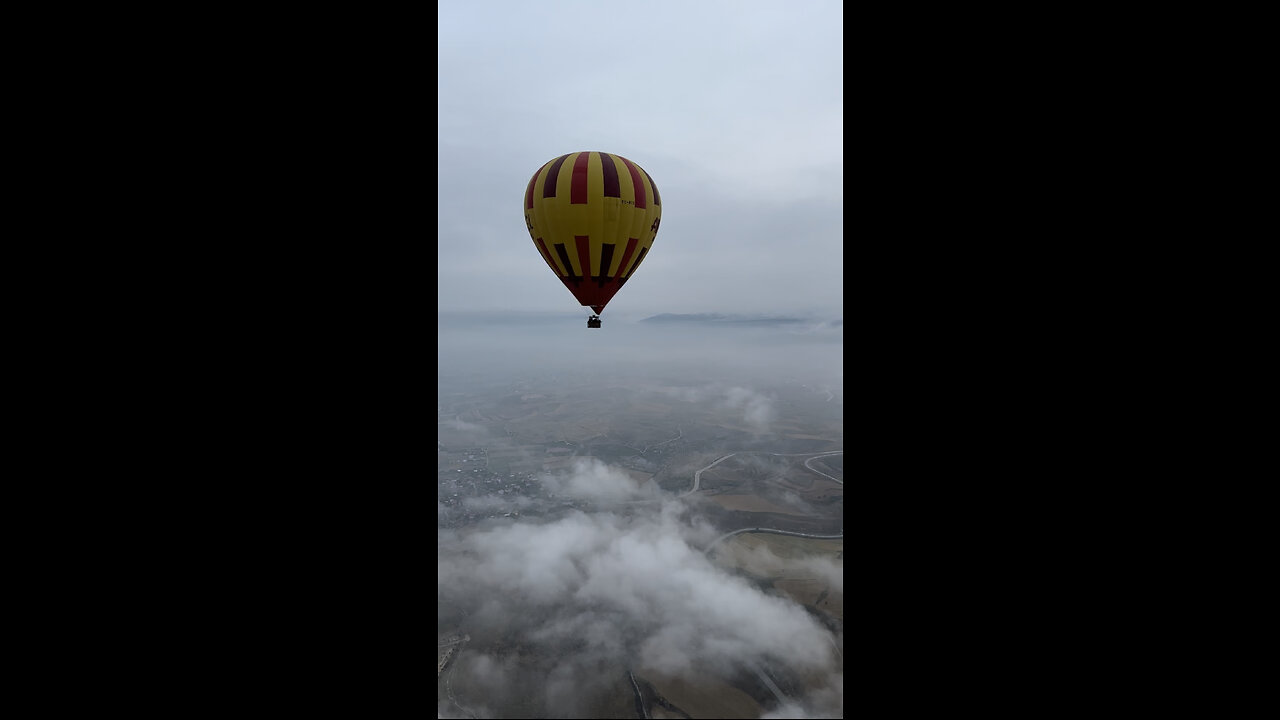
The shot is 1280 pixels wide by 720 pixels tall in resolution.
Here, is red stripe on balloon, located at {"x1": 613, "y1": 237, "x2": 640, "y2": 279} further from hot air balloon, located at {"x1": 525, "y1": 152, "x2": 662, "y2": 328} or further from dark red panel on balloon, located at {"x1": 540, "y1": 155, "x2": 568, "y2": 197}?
dark red panel on balloon, located at {"x1": 540, "y1": 155, "x2": 568, "y2": 197}

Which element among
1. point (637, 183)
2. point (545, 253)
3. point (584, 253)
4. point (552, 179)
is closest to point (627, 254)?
point (584, 253)

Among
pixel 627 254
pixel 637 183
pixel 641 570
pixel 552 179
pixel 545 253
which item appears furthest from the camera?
pixel 641 570

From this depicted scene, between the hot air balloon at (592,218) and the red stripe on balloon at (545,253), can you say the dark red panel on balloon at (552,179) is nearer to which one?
the hot air balloon at (592,218)

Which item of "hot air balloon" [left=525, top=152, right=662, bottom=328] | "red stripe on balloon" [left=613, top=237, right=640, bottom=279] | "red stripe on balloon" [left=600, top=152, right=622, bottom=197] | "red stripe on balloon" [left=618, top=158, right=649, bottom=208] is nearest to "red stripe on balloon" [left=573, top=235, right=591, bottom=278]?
"hot air balloon" [left=525, top=152, right=662, bottom=328]

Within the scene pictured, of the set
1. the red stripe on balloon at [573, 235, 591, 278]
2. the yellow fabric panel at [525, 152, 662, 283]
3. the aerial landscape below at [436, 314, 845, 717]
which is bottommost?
the aerial landscape below at [436, 314, 845, 717]

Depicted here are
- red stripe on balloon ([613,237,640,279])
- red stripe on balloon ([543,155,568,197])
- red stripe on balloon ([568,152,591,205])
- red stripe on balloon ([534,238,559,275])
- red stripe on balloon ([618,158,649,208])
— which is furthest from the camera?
red stripe on balloon ([534,238,559,275])

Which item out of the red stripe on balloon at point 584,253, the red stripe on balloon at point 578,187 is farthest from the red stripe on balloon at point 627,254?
the red stripe on balloon at point 578,187

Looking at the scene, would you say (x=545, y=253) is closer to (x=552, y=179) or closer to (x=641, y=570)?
(x=552, y=179)
